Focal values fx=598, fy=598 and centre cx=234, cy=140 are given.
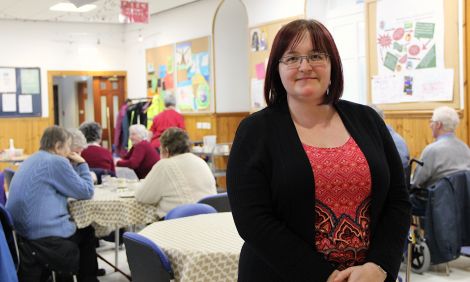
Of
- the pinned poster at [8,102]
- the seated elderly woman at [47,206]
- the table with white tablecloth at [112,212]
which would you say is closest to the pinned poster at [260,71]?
the table with white tablecloth at [112,212]

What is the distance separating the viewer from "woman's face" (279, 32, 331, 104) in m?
1.63

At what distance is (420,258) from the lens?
5035 millimetres

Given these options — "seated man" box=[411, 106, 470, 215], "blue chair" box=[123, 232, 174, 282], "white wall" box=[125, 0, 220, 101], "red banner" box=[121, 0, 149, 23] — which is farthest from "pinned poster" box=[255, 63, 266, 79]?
"blue chair" box=[123, 232, 174, 282]

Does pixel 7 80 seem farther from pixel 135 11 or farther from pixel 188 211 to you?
pixel 188 211

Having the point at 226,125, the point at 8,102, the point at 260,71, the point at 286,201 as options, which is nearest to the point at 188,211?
the point at 286,201

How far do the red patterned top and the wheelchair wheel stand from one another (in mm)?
3542

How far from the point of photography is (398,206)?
5.54 ft

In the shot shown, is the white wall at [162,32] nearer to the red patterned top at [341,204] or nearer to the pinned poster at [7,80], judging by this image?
the pinned poster at [7,80]

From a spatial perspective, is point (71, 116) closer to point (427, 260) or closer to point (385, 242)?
point (427, 260)

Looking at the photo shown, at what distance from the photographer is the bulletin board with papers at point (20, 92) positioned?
11086 mm

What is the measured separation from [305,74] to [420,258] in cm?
385

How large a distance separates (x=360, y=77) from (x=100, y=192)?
12.3ft

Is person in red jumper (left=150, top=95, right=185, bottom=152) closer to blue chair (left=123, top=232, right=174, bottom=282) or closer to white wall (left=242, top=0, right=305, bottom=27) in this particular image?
white wall (left=242, top=0, right=305, bottom=27)

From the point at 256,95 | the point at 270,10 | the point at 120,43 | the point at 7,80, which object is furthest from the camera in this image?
the point at 120,43
